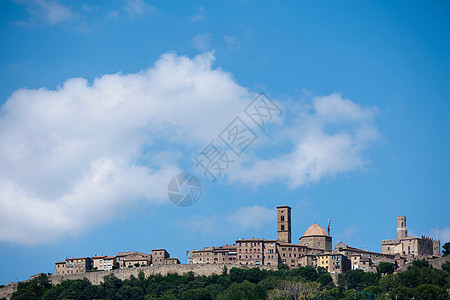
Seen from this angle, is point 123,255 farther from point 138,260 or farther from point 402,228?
point 402,228

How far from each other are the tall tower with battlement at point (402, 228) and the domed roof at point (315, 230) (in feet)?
43.5

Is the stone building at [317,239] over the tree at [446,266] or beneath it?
over

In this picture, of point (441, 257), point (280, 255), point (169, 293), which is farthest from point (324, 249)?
point (169, 293)

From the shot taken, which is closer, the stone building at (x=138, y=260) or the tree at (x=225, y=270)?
the tree at (x=225, y=270)

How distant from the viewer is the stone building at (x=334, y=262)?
109m

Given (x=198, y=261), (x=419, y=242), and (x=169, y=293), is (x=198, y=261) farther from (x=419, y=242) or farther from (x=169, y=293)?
(x=419, y=242)

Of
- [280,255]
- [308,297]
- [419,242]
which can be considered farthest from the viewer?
[419,242]

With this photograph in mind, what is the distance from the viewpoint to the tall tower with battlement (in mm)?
125750

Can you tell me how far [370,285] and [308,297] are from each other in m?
12.9

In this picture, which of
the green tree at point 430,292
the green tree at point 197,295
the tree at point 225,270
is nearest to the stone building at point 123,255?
the tree at point 225,270

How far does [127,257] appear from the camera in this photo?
12338 cm

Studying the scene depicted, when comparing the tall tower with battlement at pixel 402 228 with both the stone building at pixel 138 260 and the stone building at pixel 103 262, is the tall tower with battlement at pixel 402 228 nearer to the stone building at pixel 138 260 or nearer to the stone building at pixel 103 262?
the stone building at pixel 138 260

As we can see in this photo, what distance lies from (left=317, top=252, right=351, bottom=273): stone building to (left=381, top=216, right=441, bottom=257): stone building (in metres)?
12.7

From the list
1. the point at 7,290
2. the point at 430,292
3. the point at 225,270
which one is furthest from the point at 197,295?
the point at 7,290
